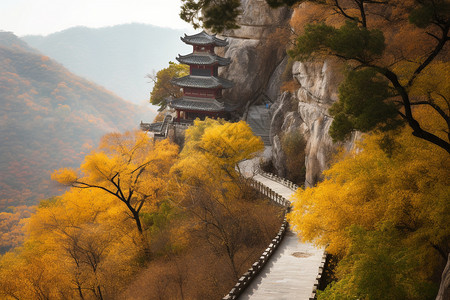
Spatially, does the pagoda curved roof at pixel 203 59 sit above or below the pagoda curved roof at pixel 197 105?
above

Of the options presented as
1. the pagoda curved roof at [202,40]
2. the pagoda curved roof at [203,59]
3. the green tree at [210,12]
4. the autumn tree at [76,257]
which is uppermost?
the green tree at [210,12]

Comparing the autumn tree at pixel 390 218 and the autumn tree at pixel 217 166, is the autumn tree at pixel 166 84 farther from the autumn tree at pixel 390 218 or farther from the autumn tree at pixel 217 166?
the autumn tree at pixel 390 218

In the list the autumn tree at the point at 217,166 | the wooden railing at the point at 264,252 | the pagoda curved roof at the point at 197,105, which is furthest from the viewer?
the pagoda curved roof at the point at 197,105

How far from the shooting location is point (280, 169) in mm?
38062

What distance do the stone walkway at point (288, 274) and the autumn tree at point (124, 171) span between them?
10.3 metres

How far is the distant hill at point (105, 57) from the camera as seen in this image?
16075 cm

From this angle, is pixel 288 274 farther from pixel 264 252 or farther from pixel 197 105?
pixel 197 105

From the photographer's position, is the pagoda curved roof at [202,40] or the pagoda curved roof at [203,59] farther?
the pagoda curved roof at [202,40]

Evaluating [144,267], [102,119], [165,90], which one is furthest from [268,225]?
[102,119]

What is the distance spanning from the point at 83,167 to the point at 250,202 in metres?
11.1

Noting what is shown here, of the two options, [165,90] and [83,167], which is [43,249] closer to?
[83,167]

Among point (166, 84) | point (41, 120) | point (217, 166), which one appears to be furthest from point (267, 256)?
point (41, 120)

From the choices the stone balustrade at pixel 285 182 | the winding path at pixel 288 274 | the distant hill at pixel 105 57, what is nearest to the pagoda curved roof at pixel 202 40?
the stone balustrade at pixel 285 182

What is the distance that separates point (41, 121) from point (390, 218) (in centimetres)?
8532
